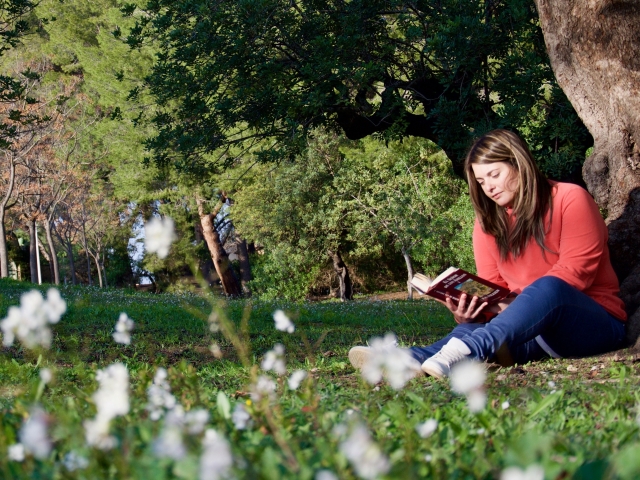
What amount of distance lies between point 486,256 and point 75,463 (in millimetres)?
3562

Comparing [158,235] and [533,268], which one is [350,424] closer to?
[158,235]

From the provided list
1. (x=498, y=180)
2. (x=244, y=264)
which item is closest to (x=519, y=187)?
(x=498, y=180)

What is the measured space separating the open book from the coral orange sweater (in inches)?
8.7

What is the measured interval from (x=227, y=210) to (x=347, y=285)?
5884mm

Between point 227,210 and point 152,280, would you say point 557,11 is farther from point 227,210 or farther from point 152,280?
point 152,280

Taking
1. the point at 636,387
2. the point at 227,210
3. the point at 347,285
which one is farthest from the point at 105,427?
the point at 227,210

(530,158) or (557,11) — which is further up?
(557,11)

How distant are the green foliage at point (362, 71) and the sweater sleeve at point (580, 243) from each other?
3.61 meters

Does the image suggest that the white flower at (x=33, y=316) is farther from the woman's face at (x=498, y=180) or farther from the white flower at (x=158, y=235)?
the woman's face at (x=498, y=180)

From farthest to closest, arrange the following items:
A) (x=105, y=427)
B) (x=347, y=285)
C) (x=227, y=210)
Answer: (x=227, y=210) < (x=347, y=285) < (x=105, y=427)

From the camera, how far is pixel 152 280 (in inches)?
1566

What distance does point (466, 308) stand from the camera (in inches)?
176

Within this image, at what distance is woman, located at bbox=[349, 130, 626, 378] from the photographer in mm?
3951

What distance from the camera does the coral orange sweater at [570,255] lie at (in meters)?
4.14
